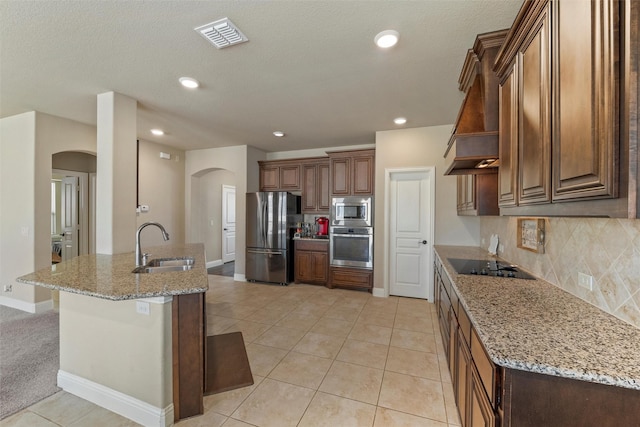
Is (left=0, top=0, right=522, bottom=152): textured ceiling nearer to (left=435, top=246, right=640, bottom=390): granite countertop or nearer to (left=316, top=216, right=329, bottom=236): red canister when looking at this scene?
(left=435, top=246, right=640, bottom=390): granite countertop

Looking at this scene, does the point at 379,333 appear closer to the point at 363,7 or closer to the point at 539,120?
the point at 539,120

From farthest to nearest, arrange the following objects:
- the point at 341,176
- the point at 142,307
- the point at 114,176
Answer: the point at 341,176 → the point at 114,176 → the point at 142,307

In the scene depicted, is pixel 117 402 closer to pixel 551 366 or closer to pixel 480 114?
pixel 551 366

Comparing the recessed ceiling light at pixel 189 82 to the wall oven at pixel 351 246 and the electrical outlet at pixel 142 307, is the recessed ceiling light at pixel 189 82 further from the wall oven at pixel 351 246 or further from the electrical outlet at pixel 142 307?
the wall oven at pixel 351 246

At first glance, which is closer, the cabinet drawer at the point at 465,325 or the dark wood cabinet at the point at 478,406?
the dark wood cabinet at the point at 478,406

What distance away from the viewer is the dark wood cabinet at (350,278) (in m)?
4.49

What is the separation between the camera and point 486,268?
7.62ft

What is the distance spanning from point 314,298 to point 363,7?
371cm

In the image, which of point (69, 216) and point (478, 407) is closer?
point (478, 407)

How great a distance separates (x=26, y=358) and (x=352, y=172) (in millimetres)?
4442

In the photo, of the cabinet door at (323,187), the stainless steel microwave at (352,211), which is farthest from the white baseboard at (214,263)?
the stainless steel microwave at (352,211)

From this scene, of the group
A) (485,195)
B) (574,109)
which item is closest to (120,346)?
(574,109)

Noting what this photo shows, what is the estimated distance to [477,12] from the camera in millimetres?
1693

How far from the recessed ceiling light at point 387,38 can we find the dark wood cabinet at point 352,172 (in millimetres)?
2531
